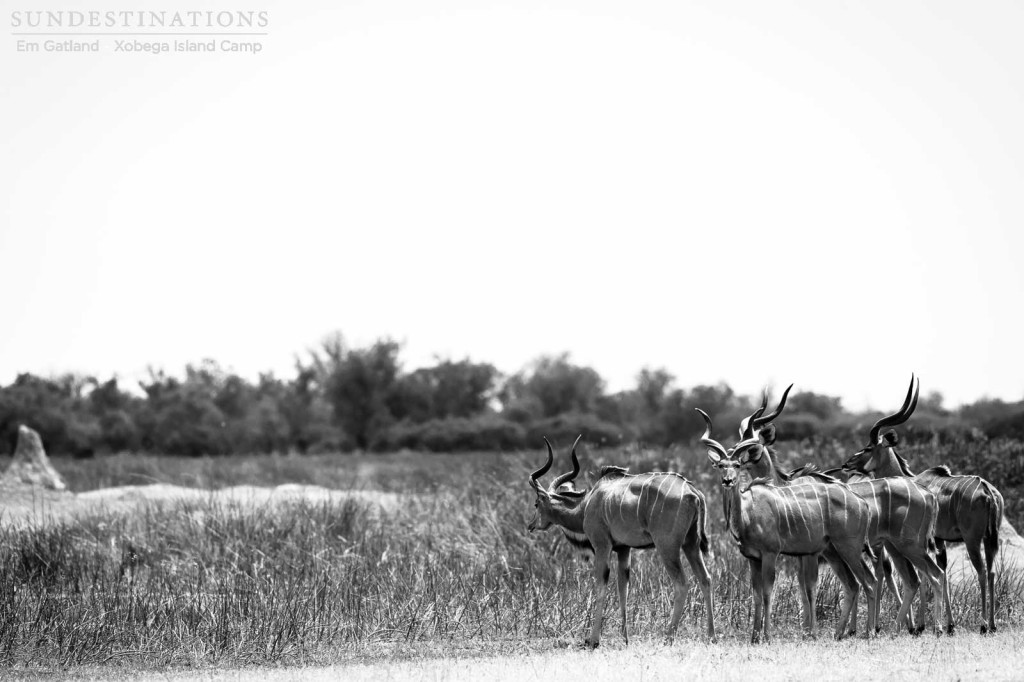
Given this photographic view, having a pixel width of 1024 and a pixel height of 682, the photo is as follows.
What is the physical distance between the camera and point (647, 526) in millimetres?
11062

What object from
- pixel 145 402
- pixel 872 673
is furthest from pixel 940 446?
pixel 145 402

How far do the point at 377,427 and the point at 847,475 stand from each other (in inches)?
1969

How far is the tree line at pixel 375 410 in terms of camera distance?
54469 millimetres

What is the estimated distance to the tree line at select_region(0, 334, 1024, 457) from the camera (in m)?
54.5

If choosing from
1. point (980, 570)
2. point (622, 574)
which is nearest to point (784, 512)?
point (622, 574)

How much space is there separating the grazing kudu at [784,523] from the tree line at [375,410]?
118ft

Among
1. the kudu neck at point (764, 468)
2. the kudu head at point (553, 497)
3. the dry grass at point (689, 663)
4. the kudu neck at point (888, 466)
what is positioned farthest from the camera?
the kudu neck at point (888, 466)

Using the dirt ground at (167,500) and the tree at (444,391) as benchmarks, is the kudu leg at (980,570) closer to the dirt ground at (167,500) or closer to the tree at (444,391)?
the dirt ground at (167,500)

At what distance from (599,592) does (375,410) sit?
53.0 m

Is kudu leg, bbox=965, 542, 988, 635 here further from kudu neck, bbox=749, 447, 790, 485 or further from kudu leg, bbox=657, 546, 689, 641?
kudu leg, bbox=657, 546, 689, 641

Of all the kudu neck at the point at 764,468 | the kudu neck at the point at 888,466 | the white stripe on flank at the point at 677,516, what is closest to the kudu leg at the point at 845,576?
the kudu neck at the point at 764,468

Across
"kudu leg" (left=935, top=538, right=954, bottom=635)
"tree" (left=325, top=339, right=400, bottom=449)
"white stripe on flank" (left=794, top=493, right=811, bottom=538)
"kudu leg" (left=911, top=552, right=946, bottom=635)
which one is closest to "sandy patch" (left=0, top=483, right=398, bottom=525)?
"white stripe on flank" (left=794, top=493, right=811, bottom=538)

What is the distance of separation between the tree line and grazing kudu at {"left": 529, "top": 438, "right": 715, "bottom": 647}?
36521 mm

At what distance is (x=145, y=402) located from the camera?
2522 inches
